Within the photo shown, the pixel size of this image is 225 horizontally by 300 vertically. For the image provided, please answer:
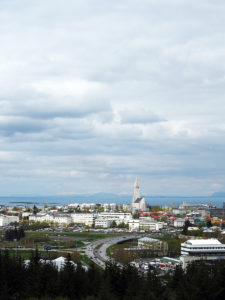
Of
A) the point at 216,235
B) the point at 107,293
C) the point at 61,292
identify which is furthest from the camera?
the point at 216,235

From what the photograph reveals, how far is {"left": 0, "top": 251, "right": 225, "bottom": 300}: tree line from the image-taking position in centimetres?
2728

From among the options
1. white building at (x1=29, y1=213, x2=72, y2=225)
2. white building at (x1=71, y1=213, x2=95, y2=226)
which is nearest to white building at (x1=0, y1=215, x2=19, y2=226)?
white building at (x1=29, y1=213, x2=72, y2=225)

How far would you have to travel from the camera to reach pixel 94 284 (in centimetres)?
3147

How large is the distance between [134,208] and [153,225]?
48.1 metres

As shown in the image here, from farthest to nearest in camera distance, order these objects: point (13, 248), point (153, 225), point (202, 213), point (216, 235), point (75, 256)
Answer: point (202, 213) → point (153, 225) → point (216, 235) → point (13, 248) → point (75, 256)

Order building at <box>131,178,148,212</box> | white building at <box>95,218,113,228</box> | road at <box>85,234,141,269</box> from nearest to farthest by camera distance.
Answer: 1. road at <box>85,234,141,269</box>
2. white building at <box>95,218,113,228</box>
3. building at <box>131,178,148,212</box>

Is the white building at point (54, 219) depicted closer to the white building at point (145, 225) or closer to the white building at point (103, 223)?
the white building at point (103, 223)

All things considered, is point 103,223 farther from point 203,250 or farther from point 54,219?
point 203,250

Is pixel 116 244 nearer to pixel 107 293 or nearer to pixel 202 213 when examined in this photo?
pixel 107 293

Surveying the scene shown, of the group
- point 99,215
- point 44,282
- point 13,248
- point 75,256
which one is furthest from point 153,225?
point 44,282

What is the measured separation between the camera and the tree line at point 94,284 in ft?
89.5

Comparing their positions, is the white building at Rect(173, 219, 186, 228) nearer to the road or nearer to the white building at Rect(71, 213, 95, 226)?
the white building at Rect(71, 213, 95, 226)


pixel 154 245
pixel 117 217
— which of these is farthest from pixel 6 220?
pixel 154 245

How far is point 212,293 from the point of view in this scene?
2745cm
